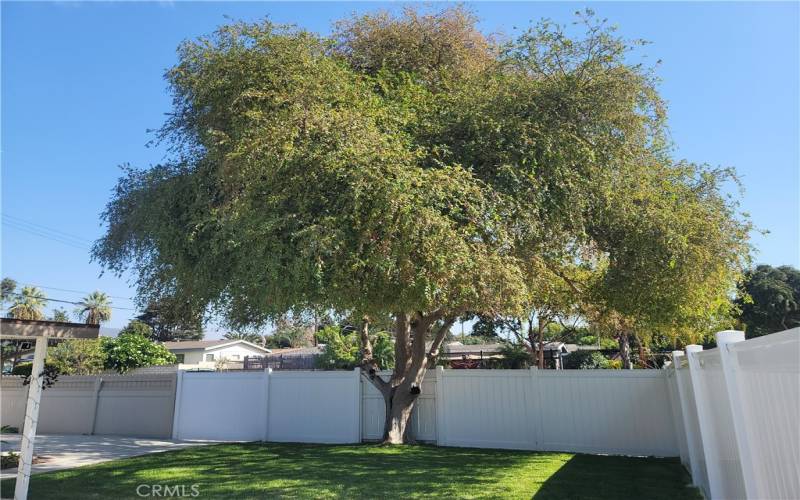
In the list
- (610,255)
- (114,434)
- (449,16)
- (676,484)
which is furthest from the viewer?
(114,434)

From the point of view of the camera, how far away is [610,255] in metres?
10.5

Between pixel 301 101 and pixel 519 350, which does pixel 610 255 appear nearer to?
pixel 301 101

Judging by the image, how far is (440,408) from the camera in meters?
12.0

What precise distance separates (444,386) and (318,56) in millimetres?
7477

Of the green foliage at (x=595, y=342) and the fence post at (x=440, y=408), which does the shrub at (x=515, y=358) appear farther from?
the fence post at (x=440, y=408)

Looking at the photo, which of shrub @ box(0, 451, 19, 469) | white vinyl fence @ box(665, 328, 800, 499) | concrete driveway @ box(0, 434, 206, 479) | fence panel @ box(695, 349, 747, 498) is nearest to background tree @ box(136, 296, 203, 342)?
concrete driveway @ box(0, 434, 206, 479)

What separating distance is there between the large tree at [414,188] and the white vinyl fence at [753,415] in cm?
344

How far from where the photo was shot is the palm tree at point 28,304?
3847cm

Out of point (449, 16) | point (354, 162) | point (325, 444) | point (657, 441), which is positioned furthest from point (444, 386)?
point (449, 16)

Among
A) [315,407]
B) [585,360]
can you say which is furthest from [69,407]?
[585,360]

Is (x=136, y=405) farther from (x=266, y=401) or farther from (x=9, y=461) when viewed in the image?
(x=9, y=461)

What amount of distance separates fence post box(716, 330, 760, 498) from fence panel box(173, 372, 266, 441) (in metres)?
11.5

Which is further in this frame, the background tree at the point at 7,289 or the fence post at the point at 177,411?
the background tree at the point at 7,289

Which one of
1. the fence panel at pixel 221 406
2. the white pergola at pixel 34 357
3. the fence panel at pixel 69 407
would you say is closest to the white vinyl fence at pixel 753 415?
the white pergola at pixel 34 357
